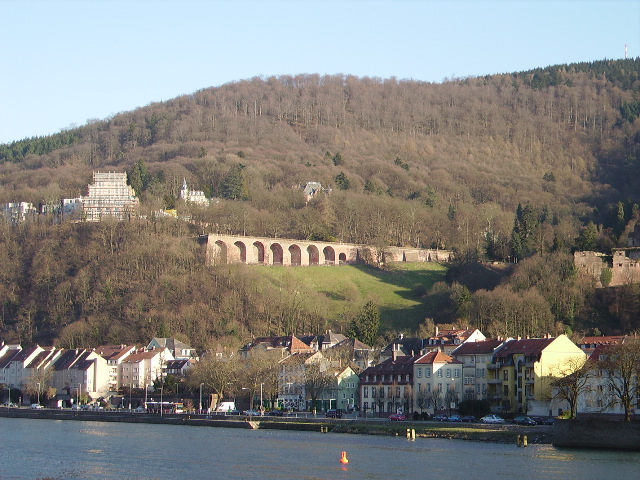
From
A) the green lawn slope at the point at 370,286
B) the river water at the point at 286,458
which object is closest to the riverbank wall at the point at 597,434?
the river water at the point at 286,458

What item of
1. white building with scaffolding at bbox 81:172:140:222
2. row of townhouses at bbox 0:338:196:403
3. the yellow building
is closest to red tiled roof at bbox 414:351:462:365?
the yellow building

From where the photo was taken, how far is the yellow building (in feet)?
248

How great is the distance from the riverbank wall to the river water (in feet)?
3.29

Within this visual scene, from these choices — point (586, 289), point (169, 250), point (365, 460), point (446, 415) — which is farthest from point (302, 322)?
point (365, 460)

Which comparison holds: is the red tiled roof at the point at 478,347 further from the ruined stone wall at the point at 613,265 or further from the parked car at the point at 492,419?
the ruined stone wall at the point at 613,265

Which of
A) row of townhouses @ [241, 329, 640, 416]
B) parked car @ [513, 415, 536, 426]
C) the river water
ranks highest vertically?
row of townhouses @ [241, 329, 640, 416]

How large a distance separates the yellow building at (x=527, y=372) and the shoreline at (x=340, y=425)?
22.9ft

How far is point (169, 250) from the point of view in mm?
122938

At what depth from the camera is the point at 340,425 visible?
75.2 meters

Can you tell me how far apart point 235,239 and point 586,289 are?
41737mm

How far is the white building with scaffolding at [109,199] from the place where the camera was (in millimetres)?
137000

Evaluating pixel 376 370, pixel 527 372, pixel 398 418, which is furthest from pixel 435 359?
pixel 527 372

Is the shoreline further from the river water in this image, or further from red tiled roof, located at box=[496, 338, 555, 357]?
red tiled roof, located at box=[496, 338, 555, 357]

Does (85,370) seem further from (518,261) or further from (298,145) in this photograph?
(298,145)
